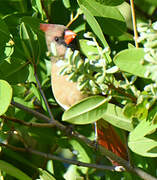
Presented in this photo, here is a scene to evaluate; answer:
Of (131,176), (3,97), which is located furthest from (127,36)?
(3,97)

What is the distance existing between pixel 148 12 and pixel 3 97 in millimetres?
1283

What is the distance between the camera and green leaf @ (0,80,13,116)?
162cm

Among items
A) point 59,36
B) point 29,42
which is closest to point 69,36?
point 59,36

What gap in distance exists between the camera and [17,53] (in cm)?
198

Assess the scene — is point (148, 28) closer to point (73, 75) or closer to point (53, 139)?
point (73, 75)

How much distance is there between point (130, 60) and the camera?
4.55 ft

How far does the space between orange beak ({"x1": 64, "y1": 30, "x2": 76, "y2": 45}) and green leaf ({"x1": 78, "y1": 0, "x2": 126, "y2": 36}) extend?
392 mm

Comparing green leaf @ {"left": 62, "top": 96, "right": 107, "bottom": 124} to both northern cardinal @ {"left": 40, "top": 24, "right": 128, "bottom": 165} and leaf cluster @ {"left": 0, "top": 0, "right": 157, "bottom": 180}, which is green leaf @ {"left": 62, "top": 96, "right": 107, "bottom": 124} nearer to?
leaf cluster @ {"left": 0, "top": 0, "right": 157, "bottom": 180}

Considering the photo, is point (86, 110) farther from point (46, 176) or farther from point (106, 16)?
point (46, 176)

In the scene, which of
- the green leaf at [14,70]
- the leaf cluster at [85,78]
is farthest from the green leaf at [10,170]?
the green leaf at [14,70]

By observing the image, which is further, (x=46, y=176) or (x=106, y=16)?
(x=46, y=176)

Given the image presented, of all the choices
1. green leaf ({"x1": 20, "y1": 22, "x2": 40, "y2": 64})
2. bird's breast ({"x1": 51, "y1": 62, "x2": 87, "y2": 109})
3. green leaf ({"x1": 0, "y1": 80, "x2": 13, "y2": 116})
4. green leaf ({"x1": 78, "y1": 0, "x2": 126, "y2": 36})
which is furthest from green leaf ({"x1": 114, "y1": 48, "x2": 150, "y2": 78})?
bird's breast ({"x1": 51, "y1": 62, "x2": 87, "y2": 109})

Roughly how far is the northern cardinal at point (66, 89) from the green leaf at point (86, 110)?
2.38 ft

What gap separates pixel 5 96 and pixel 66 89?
748 millimetres
